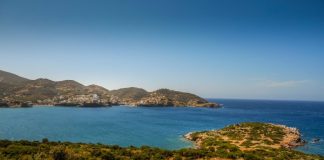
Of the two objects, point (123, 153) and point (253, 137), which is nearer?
point (123, 153)

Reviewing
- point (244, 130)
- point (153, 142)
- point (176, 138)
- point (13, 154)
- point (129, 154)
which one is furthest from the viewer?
point (244, 130)

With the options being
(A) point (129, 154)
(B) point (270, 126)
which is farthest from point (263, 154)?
(B) point (270, 126)

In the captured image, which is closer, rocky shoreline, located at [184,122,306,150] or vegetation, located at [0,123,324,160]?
vegetation, located at [0,123,324,160]

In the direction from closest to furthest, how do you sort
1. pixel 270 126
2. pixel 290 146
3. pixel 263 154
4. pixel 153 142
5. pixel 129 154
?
pixel 129 154
pixel 263 154
pixel 290 146
pixel 153 142
pixel 270 126

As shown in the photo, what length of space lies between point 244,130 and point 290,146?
59.4 feet

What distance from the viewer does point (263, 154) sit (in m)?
50.5

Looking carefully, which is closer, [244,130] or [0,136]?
[0,136]

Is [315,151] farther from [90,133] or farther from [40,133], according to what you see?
[40,133]

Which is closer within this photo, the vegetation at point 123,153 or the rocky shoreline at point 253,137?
the vegetation at point 123,153

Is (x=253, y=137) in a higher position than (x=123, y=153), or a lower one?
higher

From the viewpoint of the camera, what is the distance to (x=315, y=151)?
59.4 metres

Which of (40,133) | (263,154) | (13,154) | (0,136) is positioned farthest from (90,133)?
(263,154)

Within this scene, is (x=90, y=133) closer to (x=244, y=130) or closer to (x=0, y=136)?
(x=0, y=136)

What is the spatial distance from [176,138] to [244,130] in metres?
21.6
